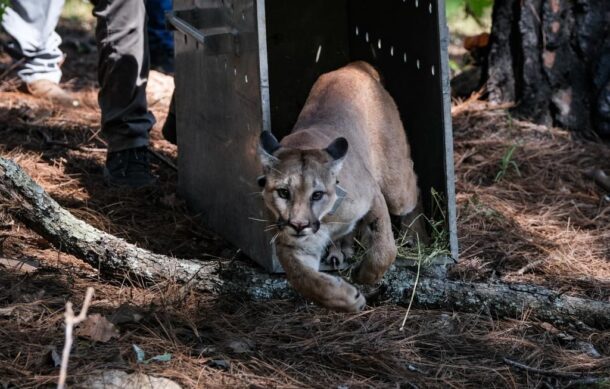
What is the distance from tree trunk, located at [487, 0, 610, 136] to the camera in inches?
321

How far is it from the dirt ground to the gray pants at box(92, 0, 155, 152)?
0.45 meters

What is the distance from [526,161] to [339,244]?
269 centimetres

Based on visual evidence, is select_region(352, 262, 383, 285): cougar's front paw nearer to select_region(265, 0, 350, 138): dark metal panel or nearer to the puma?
the puma

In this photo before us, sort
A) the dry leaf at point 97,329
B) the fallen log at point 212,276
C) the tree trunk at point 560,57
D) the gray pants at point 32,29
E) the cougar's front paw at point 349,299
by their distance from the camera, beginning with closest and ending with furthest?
the dry leaf at point 97,329, the cougar's front paw at point 349,299, the fallen log at point 212,276, the tree trunk at point 560,57, the gray pants at point 32,29

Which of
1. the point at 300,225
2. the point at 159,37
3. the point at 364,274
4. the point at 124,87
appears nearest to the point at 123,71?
the point at 124,87

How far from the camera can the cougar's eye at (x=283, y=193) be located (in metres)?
5.02

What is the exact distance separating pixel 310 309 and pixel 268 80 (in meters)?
1.53

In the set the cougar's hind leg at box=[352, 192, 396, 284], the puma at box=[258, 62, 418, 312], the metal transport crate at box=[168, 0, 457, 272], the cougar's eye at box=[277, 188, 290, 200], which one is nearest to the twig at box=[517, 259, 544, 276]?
the metal transport crate at box=[168, 0, 457, 272]

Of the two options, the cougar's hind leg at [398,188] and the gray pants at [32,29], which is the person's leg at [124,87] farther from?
the cougar's hind leg at [398,188]

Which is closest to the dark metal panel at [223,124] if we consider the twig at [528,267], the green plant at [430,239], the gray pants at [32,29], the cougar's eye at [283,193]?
the cougar's eye at [283,193]

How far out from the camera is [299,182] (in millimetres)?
4988

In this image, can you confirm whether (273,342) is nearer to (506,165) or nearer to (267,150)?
(267,150)

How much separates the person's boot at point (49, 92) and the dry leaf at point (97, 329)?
16.1ft

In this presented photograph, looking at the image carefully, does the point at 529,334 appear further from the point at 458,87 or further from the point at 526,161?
the point at 458,87
